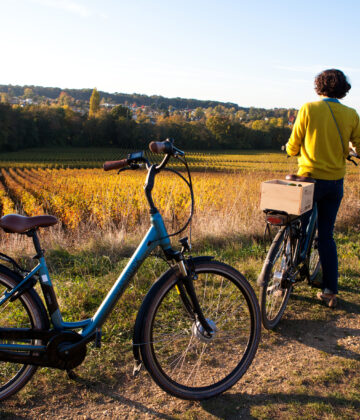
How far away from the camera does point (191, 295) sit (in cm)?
217

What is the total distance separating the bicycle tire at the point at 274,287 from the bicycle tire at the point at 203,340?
0.73 ft

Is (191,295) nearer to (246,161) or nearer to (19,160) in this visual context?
(246,161)

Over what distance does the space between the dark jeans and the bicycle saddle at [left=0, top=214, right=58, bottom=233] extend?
2.26 meters

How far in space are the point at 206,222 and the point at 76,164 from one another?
38.2m

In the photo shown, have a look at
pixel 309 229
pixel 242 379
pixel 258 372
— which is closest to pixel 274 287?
pixel 309 229

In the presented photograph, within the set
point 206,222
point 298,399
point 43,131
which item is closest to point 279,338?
point 298,399

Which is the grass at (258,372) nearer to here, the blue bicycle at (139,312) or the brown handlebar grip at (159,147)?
the blue bicycle at (139,312)

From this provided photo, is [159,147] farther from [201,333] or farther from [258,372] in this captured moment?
[258,372]

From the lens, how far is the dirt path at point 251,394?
2135 mm

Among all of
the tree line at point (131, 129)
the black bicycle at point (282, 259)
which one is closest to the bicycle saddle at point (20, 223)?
the black bicycle at point (282, 259)

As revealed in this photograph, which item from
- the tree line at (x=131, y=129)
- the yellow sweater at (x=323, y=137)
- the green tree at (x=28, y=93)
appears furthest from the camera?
the green tree at (x=28, y=93)

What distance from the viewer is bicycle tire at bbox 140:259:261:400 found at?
2.07 meters

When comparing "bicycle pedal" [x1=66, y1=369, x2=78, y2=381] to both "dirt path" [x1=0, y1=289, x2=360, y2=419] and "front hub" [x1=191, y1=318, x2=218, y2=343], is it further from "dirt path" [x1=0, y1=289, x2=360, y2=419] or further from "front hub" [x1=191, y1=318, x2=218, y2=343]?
"front hub" [x1=191, y1=318, x2=218, y2=343]

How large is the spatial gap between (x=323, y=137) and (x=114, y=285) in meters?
2.17
